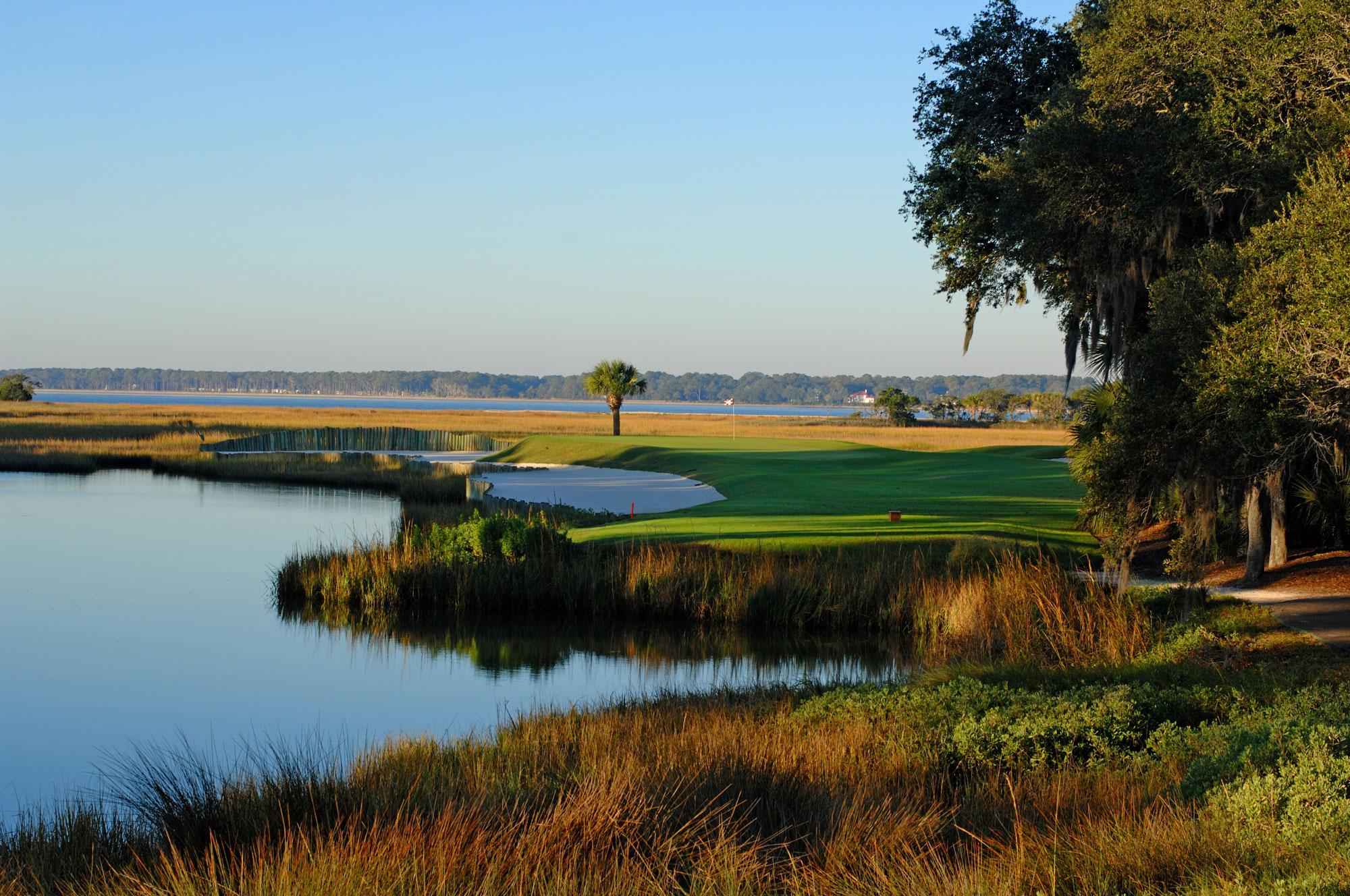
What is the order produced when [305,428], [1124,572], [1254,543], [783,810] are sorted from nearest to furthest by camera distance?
[783,810], [1124,572], [1254,543], [305,428]

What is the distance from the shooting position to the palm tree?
69812 mm

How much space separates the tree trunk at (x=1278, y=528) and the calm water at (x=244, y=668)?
236 inches

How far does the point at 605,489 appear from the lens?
3509 cm

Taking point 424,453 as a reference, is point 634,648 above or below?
below

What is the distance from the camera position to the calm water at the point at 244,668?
12180mm

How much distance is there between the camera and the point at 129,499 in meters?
38.0

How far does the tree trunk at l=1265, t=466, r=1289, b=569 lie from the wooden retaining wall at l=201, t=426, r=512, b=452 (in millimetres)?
47751

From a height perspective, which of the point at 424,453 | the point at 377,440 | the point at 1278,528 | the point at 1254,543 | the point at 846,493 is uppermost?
the point at 1278,528

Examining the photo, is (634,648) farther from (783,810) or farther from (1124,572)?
(783,810)

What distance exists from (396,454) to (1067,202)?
4632 centimetres

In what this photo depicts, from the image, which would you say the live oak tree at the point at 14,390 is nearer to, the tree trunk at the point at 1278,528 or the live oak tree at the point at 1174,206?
the live oak tree at the point at 1174,206

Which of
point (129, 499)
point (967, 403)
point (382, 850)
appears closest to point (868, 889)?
point (382, 850)

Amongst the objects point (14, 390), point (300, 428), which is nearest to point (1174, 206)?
point (300, 428)

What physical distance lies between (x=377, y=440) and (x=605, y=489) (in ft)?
112
